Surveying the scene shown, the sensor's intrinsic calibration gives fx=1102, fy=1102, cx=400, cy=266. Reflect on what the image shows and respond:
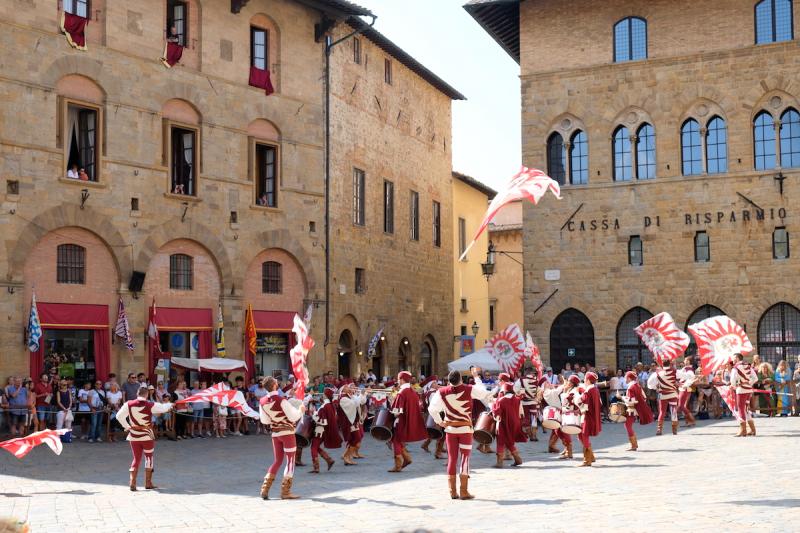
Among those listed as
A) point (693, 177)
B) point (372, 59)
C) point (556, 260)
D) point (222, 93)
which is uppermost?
point (372, 59)

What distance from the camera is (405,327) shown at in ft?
132

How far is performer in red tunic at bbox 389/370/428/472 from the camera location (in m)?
18.2

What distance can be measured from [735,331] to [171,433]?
13431mm

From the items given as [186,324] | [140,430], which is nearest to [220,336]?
[186,324]

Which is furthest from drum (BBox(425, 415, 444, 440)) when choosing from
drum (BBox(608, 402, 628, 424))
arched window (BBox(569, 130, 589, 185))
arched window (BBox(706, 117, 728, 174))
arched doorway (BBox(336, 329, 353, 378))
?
arched window (BBox(706, 117, 728, 174))

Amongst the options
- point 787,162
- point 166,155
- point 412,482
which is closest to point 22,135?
point 166,155

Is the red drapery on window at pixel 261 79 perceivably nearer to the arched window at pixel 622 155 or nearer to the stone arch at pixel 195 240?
the stone arch at pixel 195 240

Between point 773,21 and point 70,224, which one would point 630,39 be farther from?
point 70,224

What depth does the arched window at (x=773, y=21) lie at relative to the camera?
108 feet

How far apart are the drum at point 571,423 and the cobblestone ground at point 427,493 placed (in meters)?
0.64

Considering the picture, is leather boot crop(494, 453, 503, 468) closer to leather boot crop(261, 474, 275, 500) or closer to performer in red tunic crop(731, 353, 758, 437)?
leather boot crop(261, 474, 275, 500)

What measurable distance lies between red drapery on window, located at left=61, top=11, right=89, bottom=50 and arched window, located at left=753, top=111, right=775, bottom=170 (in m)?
19.5

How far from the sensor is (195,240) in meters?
30.4

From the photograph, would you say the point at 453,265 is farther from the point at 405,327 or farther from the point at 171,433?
the point at 171,433
